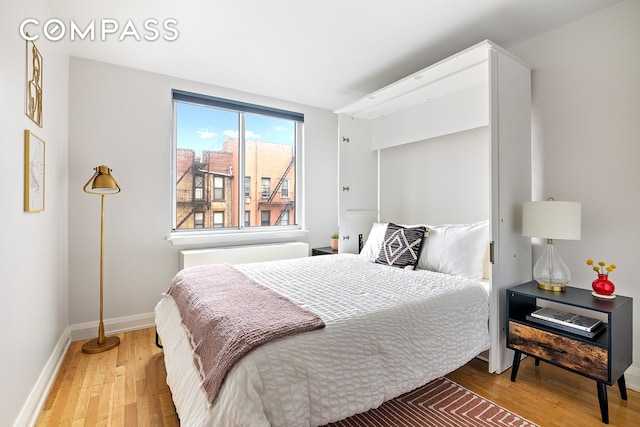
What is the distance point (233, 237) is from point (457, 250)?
245 centimetres

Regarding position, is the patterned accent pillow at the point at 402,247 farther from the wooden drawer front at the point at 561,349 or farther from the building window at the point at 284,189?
the building window at the point at 284,189

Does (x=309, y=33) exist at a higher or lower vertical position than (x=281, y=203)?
higher

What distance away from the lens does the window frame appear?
136 inches

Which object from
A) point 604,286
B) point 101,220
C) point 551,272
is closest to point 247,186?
point 101,220

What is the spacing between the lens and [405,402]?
192 cm

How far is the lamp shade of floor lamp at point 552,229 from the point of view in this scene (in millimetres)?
2025

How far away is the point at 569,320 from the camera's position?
6.37 feet

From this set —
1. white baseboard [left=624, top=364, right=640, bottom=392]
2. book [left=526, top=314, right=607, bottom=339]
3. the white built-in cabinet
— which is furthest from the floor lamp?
white baseboard [left=624, top=364, right=640, bottom=392]

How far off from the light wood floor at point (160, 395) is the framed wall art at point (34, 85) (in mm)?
1779

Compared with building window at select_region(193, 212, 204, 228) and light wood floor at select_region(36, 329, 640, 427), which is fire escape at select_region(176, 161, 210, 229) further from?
light wood floor at select_region(36, 329, 640, 427)

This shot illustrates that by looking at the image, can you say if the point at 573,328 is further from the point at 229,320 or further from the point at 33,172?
the point at 33,172

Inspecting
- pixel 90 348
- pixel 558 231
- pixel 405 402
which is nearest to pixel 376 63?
pixel 558 231

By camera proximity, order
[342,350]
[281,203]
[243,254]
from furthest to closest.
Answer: [281,203] < [243,254] < [342,350]

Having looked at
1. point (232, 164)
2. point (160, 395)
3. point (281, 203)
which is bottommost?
point (160, 395)
